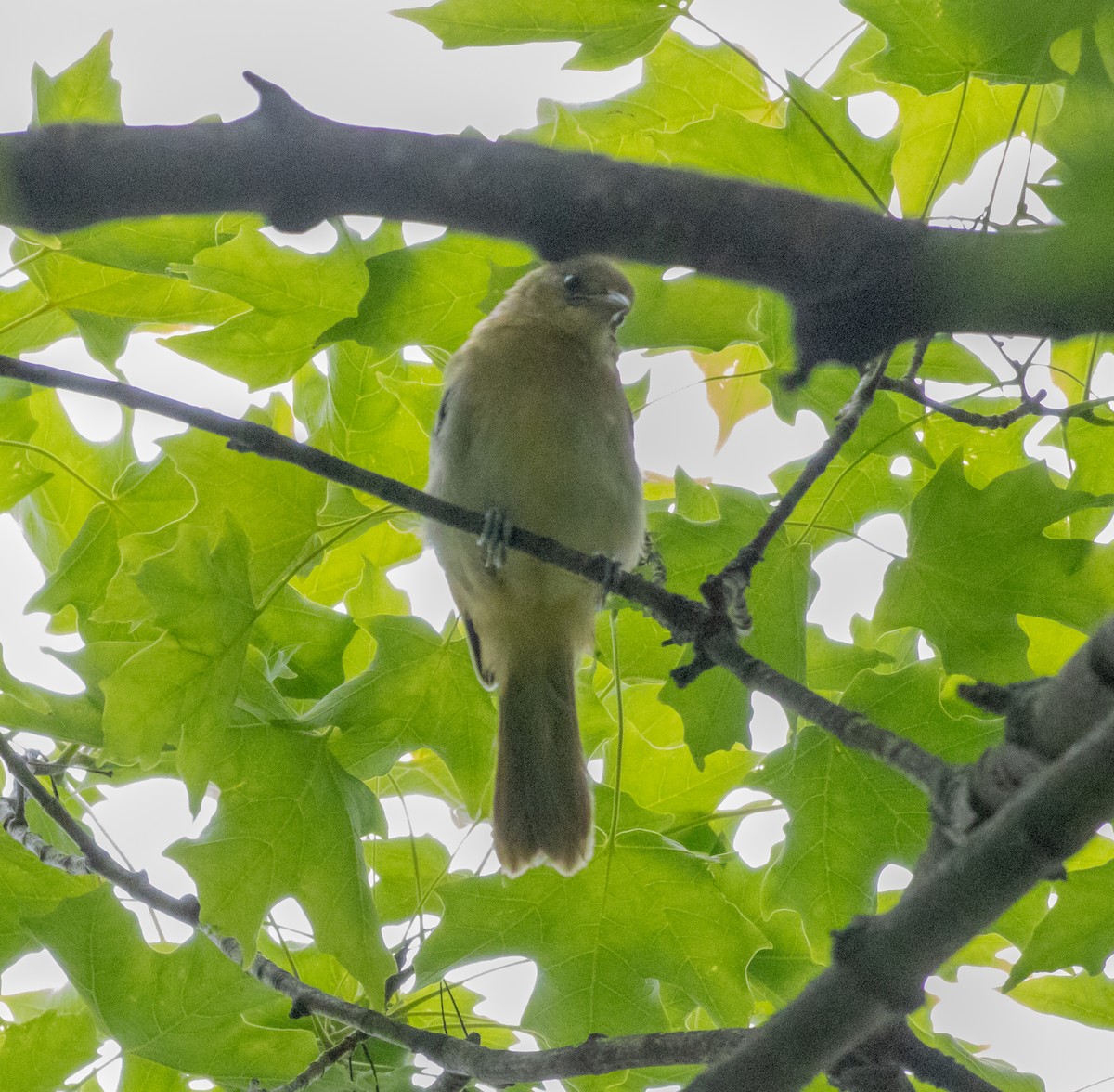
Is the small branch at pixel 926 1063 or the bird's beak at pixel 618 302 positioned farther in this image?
the bird's beak at pixel 618 302

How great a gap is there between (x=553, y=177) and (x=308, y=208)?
12.5 inches

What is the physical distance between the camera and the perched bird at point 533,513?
163 inches

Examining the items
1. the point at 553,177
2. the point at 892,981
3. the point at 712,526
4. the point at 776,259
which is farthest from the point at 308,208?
the point at 712,526

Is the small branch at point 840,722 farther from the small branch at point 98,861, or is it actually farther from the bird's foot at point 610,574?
the small branch at point 98,861

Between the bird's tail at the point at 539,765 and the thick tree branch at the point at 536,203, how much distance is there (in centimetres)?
222

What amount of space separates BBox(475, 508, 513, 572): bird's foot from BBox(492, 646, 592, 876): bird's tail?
398 millimetres

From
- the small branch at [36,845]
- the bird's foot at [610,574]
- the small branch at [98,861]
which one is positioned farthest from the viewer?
the small branch at [36,845]

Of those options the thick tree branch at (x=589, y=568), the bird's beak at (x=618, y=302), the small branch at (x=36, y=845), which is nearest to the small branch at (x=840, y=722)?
the thick tree branch at (x=589, y=568)

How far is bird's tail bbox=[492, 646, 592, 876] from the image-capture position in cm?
361

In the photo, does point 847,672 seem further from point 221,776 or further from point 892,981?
point 892,981

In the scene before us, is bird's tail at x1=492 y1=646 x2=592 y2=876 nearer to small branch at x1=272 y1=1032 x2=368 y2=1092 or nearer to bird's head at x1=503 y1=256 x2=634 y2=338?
small branch at x1=272 y1=1032 x2=368 y2=1092

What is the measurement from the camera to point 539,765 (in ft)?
13.6

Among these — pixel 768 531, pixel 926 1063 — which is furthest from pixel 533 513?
pixel 926 1063

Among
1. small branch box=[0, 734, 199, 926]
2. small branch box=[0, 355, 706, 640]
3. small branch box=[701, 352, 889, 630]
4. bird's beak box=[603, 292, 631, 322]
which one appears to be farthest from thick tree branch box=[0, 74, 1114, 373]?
bird's beak box=[603, 292, 631, 322]
